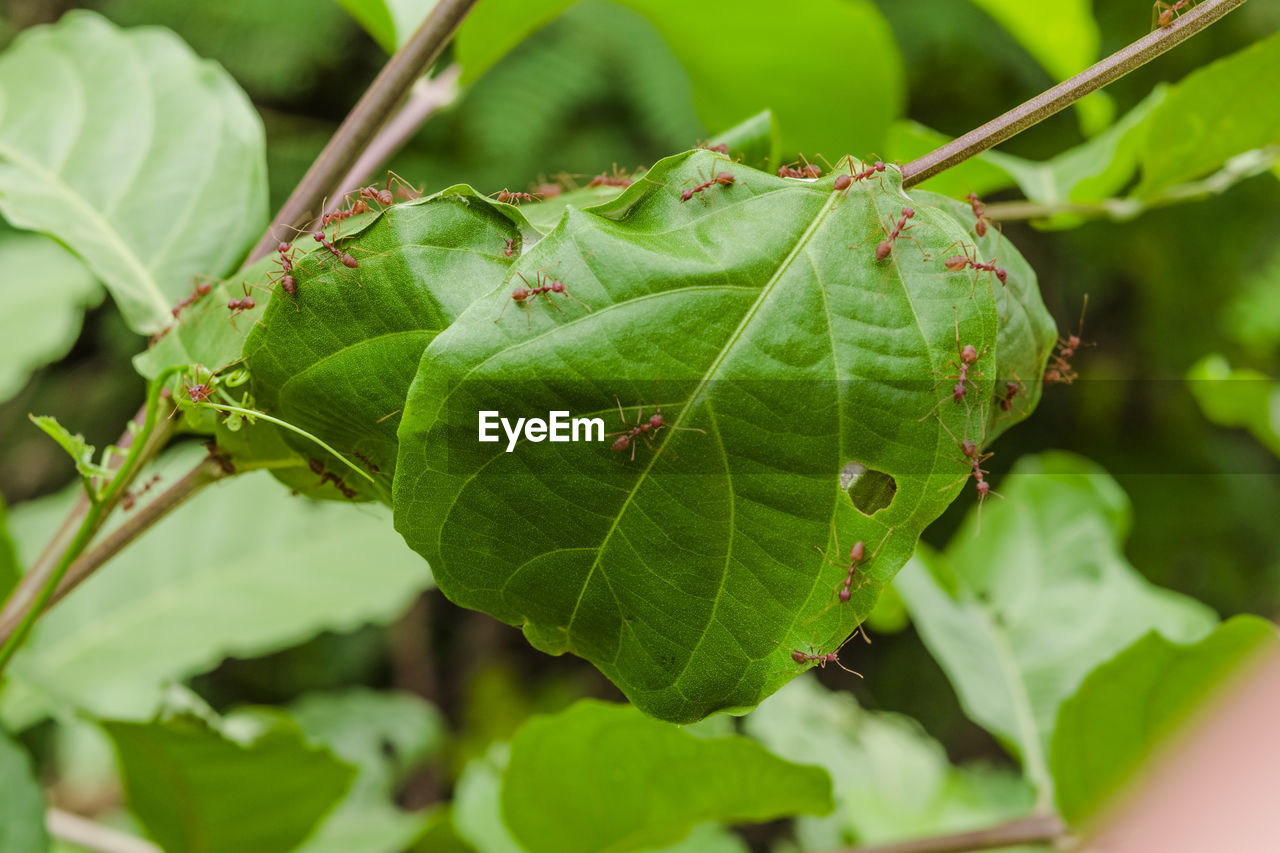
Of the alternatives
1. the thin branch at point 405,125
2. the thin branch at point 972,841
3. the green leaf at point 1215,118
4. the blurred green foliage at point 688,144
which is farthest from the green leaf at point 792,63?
the blurred green foliage at point 688,144

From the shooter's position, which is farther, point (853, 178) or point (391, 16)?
point (391, 16)

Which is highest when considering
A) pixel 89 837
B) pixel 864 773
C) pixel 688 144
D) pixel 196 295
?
pixel 196 295

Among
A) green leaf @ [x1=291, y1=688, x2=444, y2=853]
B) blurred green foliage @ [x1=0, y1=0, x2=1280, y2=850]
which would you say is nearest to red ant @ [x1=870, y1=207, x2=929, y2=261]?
green leaf @ [x1=291, y1=688, x2=444, y2=853]

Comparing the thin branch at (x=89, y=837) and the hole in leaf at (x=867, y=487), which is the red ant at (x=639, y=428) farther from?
the thin branch at (x=89, y=837)

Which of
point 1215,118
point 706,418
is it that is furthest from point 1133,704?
point 706,418

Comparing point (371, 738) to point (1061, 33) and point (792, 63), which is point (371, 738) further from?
point (1061, 33)

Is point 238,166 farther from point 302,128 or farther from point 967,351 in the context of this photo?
point 302,128

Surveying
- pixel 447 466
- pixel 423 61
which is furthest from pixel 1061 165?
pixel 447 466
